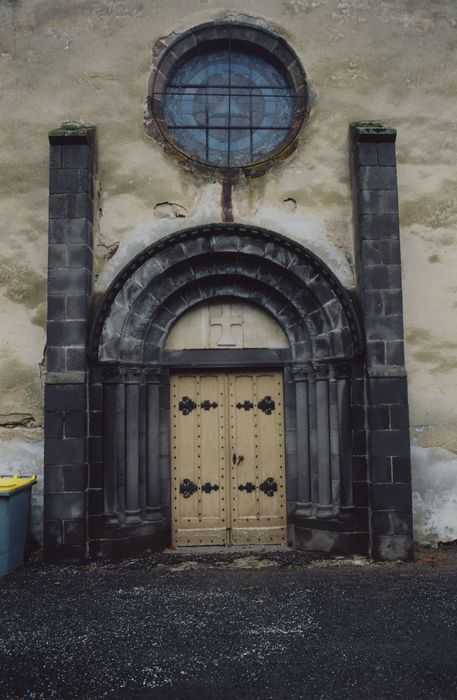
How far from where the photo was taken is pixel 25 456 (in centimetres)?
717

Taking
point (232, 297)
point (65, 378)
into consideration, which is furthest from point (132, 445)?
point (232, 297)

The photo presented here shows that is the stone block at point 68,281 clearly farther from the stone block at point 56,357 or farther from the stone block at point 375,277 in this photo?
the stone block at point 375,277

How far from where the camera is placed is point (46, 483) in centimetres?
650

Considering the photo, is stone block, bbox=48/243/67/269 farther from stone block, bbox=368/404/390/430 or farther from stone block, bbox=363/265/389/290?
stone block, bbox=368/404/390/430

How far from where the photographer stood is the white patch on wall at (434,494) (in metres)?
7.14

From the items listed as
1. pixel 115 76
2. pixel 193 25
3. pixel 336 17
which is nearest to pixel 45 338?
pixel 115 76

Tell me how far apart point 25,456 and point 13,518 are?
0.95m

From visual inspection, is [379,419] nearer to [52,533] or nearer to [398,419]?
[398,419]

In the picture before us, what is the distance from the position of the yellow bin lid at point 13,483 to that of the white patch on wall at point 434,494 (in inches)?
182

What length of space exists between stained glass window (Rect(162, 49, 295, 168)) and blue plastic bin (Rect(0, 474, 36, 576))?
15.3 ft

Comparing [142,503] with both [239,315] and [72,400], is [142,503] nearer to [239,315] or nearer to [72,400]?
[72,400]

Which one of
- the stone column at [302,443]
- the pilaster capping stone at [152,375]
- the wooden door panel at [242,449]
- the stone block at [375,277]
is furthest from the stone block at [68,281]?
the stone block at [375,277]

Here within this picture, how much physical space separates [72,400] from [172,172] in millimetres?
3134

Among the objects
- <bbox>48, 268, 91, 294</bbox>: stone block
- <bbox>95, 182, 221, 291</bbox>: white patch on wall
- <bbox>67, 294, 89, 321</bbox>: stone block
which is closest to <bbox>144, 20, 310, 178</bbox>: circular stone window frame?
<bbox>95, 182, 221, 291</bbox>: white patch on wall
